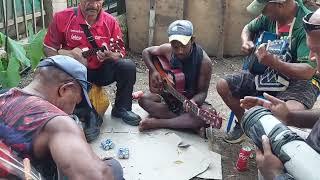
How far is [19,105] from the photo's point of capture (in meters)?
2.25

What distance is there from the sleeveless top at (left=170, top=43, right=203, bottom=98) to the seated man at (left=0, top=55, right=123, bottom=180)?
209cm

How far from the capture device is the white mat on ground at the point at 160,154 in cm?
389

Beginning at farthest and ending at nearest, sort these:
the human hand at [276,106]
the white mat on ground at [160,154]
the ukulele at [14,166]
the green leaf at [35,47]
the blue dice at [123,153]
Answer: the green leaf at [35,47], the blue dice at [123,153], the white mat on ground at [160,154], the human hand at [276,106], the ukulele at [14,166]

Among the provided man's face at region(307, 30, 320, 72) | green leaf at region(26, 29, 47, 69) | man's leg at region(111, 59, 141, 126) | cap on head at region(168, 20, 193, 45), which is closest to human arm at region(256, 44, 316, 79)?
cap on head at region(168, 20, 193, 45)

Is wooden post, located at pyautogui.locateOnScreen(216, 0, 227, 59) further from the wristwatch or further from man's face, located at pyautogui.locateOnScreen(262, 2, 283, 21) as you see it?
the wristwatch

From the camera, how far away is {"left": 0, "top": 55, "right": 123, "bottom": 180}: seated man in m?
2.01

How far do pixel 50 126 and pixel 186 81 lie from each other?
8.51 ft

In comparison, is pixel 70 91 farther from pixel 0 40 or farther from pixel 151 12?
pixel 151 12

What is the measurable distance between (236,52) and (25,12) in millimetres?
3466

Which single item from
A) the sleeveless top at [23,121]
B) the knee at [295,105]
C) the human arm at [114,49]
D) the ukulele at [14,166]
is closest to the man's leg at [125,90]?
the human arm at [114,49]

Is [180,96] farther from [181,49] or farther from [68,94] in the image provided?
[68,94]

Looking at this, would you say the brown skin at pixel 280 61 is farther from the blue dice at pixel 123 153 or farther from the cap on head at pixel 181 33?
the blue dice at pixel 123 153

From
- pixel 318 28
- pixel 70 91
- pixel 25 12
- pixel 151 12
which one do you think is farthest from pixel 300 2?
pixel 25 12

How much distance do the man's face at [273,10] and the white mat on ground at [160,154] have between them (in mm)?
1439
